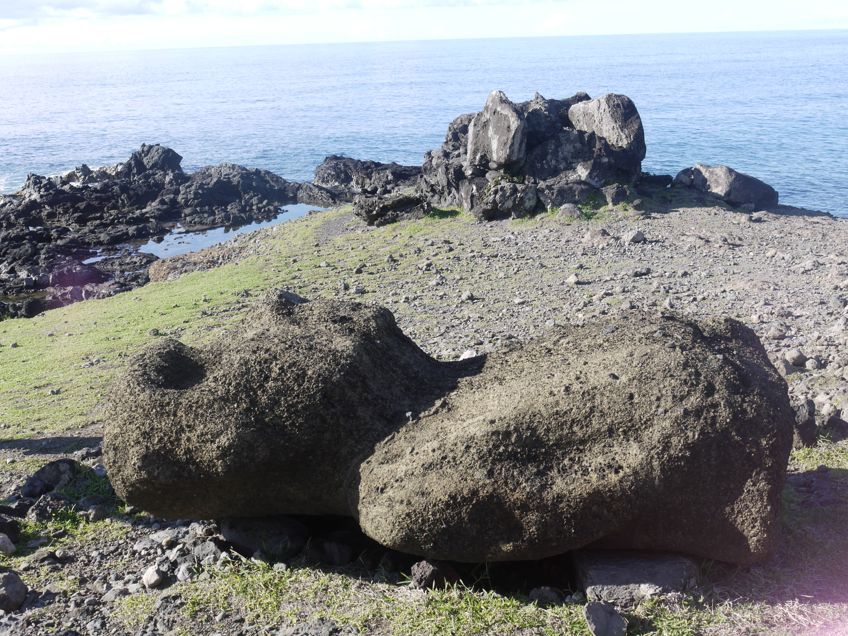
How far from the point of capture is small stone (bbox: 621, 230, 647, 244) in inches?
855

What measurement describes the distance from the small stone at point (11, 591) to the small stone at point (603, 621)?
4959mm

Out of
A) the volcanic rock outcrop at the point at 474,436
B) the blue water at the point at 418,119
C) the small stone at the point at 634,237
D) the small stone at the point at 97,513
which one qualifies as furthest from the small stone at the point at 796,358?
the blue water at the point at 418,119

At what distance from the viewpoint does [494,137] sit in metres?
29.0

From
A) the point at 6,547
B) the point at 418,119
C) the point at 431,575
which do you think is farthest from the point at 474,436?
→ the point at 418,119

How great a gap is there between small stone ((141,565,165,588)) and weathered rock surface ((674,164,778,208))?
82.4ft


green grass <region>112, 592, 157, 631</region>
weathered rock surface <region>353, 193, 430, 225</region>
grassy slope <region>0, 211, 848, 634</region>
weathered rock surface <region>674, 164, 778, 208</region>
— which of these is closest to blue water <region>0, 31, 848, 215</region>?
weathered rock surface <region>674, 164, 778, 208</region>

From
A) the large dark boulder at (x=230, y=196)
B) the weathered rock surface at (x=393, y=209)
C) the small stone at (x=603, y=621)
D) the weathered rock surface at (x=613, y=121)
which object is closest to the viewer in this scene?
the small stone at (x=603, y=621)

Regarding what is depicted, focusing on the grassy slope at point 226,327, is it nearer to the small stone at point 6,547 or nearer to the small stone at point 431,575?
the small stone at point 431,575

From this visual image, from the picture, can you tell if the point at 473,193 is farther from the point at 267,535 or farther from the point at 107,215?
the point at 107,215

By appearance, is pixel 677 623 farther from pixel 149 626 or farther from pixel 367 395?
pixel 149 626

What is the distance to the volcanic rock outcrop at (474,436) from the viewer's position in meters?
6.28

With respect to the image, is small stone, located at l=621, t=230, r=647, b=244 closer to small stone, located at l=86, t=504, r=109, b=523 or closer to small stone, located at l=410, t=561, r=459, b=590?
small stone, located at l=86, t=504, r=109, b=523

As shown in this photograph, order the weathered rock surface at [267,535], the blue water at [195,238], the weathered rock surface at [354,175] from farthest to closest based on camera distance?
the weathered rock surface at [354,175] < the blue water at [195,238] < the weathered rock surface at [267,535]

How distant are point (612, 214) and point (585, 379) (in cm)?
1944
